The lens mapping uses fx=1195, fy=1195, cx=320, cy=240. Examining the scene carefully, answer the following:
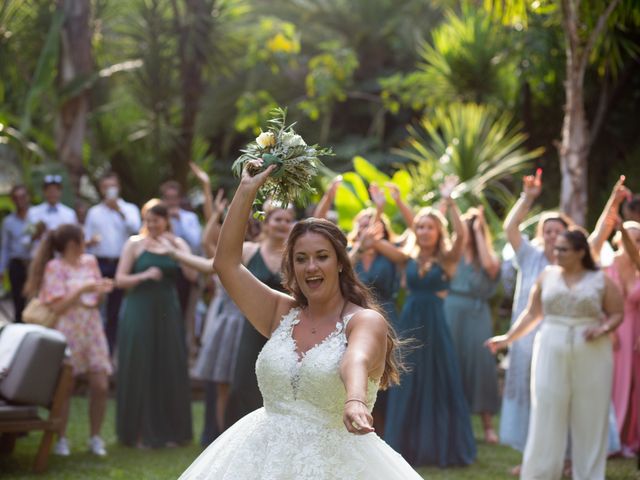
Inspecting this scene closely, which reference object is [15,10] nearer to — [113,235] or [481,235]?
[113,235]

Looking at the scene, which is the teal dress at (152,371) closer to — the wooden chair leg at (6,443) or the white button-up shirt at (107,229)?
the wooden chair leg at (6,443)

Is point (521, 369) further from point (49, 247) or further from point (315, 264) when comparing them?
point (315, 264)

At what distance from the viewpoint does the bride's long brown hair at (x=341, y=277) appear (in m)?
4.51

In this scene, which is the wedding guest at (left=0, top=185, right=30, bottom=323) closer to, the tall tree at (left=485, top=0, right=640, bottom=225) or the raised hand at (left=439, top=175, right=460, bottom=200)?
the raised hand at (left=439, top=175, right=460, bottom=200)

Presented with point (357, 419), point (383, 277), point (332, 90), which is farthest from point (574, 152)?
point (332, 90)

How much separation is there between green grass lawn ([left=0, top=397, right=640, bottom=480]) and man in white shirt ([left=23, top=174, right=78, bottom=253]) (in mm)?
2910

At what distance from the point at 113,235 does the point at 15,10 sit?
4.95 m

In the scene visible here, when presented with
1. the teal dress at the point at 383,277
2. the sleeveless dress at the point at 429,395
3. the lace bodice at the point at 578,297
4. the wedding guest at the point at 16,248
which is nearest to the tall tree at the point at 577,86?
the sleeveless dress at the point at 429,395

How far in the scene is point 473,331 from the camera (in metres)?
11.1

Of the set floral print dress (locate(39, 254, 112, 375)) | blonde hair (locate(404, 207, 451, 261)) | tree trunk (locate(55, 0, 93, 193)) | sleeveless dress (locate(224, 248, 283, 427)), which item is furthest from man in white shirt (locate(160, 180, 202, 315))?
sleeveless dress (locate(224, 248, 283, 427))

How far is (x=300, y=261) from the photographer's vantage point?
450 cm

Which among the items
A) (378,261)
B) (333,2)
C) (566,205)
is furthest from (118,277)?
(333,2)

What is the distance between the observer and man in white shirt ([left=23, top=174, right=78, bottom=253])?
42.6 feet

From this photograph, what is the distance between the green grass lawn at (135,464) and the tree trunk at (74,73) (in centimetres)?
530
